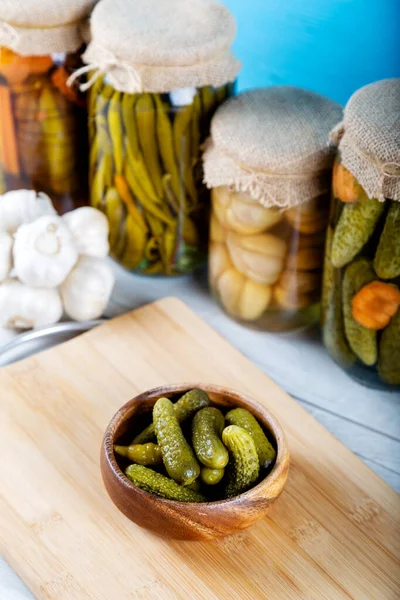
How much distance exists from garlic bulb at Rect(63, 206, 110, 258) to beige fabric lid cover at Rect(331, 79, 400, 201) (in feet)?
1.13

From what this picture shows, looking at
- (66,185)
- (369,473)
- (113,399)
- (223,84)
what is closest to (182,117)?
(223,84)

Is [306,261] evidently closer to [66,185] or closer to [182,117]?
[182,117]

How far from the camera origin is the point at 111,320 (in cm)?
106

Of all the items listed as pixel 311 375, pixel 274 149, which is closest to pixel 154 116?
pixel 274 149

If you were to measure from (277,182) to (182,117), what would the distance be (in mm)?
172

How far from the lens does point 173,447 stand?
73 centimetres

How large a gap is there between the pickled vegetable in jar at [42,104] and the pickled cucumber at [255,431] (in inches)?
20.8

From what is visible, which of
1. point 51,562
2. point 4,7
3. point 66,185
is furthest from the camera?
point 66,185

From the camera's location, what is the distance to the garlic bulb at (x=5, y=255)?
3.29ft

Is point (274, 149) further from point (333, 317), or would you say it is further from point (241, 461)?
point (241, 461)

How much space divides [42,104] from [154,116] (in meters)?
0.18

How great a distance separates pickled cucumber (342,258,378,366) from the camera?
0.90 meters

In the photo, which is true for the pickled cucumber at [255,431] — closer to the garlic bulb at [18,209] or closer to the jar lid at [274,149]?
the jar lid at [274,149]

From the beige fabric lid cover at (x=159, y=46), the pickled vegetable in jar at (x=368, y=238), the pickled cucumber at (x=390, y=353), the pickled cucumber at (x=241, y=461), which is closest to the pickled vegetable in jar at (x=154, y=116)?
the beige fabric lid cover at (x=159, y=46)
